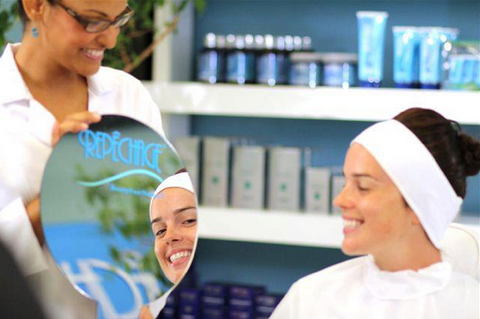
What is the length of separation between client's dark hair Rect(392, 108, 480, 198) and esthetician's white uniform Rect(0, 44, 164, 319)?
1.56 ft

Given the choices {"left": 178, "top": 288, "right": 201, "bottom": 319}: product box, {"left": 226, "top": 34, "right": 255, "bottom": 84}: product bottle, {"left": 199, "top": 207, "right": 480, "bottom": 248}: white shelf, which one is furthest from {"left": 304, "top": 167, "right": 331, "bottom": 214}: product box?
{"left": 178, "top": 288, "right": 201, "bottom": 319}: product box

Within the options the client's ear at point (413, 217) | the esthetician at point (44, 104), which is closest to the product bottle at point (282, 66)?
the client's ear at point (413, 217)

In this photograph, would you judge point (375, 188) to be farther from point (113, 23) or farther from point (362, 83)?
point (362, 83)

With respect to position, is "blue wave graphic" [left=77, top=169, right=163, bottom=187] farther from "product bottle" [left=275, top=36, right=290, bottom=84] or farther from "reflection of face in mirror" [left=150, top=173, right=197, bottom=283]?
"product bottle" [left=275, top=36, right=290, bottom=84]

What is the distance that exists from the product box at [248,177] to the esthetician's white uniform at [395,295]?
1.60 m

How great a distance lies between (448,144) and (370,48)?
5.43 ft

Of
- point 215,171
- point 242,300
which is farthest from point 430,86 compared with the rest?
point 242,300

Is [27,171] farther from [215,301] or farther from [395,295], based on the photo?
[215,301]

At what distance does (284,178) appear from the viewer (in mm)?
3170

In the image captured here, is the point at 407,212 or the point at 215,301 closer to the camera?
the point at 407,212

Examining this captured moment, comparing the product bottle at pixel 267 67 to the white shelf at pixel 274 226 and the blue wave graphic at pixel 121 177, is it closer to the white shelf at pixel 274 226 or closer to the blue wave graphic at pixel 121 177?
the white shelf at pixel 274 226

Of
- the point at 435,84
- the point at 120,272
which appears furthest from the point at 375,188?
the point at 435,84

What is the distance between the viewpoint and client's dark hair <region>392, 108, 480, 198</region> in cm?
144

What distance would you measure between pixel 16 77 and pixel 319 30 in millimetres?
2412
